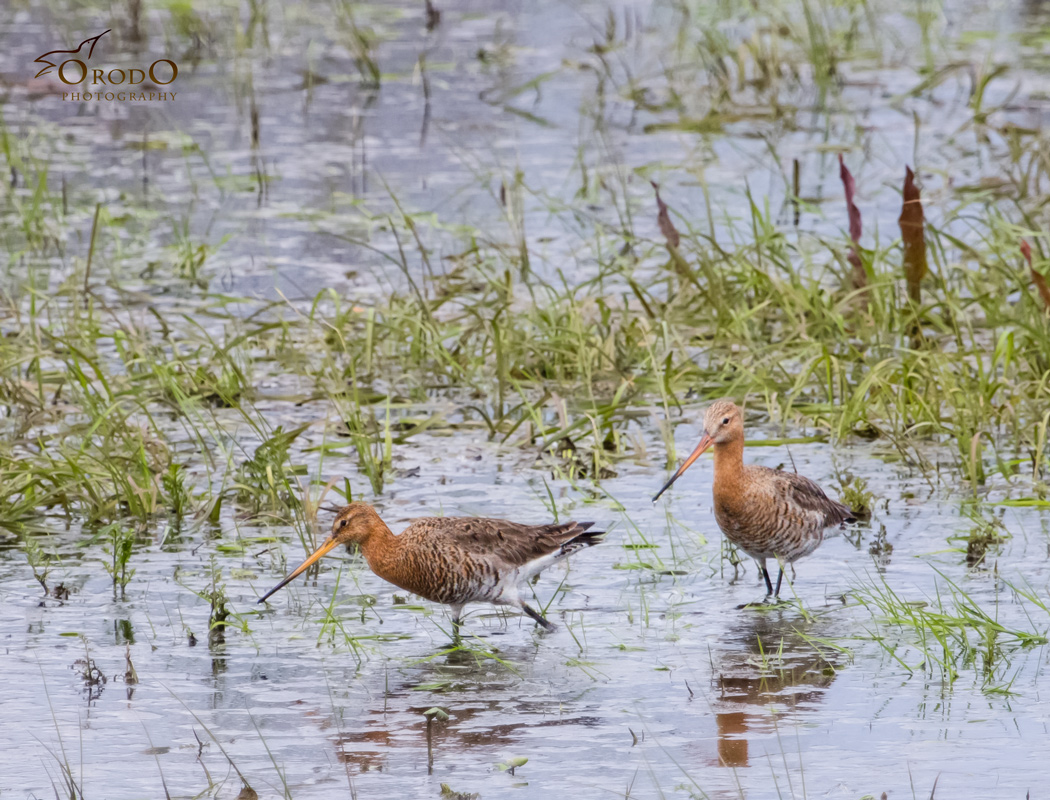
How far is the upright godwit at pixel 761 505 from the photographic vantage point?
6.38 meters

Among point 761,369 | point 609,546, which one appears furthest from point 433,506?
point 761,369

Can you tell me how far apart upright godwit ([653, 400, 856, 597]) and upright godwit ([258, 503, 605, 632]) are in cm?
55

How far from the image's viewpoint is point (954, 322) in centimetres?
854

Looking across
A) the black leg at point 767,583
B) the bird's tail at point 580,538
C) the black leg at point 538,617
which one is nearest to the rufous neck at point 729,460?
the black leg at point 767,583

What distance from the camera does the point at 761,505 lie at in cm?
638

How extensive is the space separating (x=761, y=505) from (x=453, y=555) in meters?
1.18

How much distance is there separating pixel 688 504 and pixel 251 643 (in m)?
2.36

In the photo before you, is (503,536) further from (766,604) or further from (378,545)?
(766,604)

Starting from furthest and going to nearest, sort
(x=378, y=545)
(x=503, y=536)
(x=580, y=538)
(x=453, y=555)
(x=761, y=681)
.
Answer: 1. (x=580, y=538)
2. (x=503, y=536)
3. (x=378, y=545)
4. (x=453, y=555)
5. (x=761, y=681)

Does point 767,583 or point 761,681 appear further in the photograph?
point 767,583

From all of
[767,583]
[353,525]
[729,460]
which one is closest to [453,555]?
[353,525]

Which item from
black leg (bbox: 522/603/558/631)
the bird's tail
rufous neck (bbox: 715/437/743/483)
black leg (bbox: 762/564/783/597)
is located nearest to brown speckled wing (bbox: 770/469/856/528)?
rufous neck (bbox: 715/437/743/483)

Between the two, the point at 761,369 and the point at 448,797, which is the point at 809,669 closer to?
the point at 448,797

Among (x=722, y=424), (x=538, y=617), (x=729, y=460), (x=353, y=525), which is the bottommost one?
(x=538, y=617)
